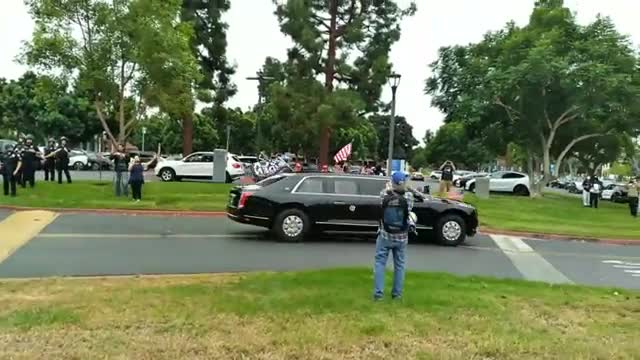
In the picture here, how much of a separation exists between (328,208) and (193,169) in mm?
20572

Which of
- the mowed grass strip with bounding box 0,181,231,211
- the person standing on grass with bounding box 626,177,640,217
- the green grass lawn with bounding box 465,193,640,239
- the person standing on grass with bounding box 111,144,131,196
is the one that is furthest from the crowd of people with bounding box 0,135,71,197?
the person standing on grass with bounding box 626,177,640,217

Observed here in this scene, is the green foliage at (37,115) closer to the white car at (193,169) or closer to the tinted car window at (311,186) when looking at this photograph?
the white car at (193,169)

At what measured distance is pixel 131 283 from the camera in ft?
30.7

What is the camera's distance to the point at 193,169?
35438 millimetres

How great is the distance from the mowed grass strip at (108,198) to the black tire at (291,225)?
19.5ft

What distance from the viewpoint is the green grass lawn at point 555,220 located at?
68.9 ft

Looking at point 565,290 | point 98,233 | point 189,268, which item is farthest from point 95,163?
point 565,290

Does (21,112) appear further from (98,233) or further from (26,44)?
(98,233)

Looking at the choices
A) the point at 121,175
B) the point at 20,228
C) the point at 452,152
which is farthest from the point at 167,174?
the point at 452,152

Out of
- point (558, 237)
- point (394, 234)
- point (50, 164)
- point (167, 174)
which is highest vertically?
point (50, 164)

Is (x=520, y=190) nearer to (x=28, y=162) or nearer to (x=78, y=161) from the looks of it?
(x=78, y=161)

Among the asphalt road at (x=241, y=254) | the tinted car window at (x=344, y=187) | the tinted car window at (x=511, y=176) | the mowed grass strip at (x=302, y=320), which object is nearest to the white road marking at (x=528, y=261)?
the asphalt road at (x=241, y=254)

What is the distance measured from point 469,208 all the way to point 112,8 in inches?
564

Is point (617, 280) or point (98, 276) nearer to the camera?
point (98, 276)
